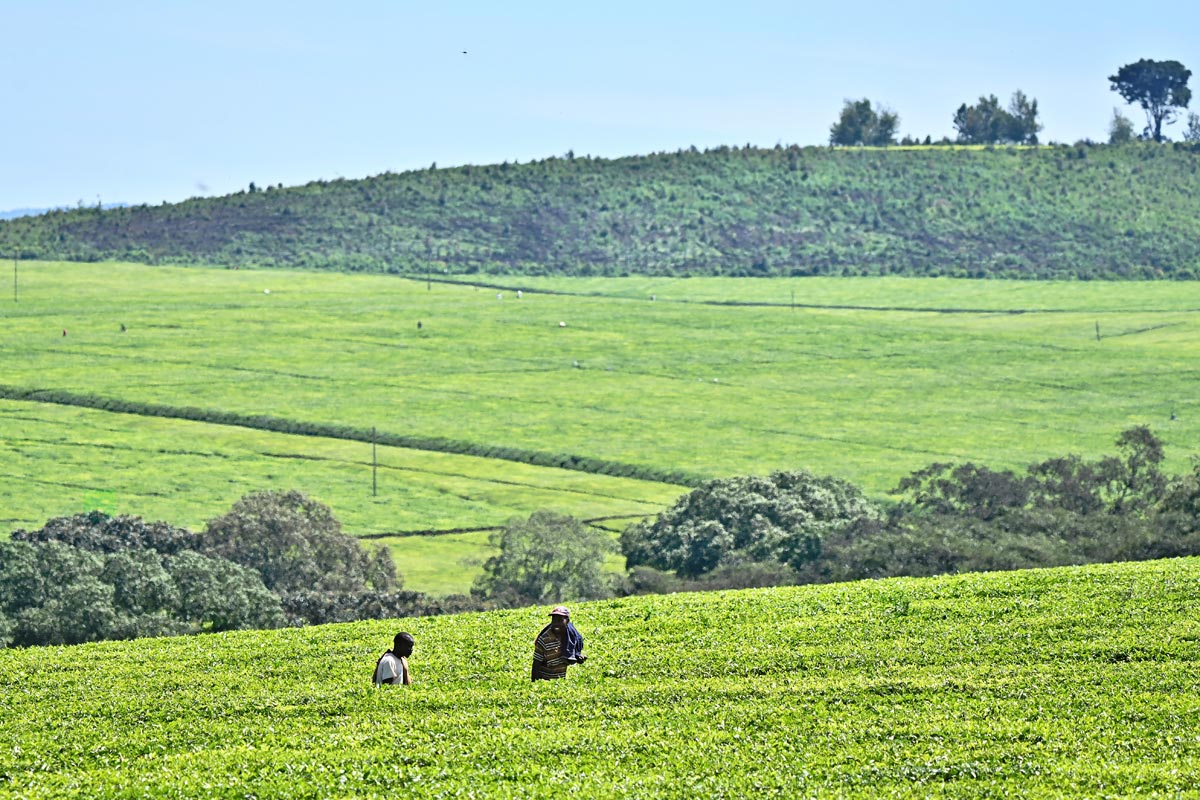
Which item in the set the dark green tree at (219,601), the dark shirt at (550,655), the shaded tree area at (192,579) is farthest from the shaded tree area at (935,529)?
the dark shirt at (550,655)

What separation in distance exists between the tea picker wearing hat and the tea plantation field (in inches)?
22.2

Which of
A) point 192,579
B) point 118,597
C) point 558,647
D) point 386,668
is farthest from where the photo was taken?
point 192,579

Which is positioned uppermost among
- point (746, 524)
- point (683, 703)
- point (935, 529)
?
point (683, 703)

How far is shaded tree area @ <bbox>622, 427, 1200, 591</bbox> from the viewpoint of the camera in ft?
236

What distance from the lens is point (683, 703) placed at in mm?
31906

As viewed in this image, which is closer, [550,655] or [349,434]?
[550,655]

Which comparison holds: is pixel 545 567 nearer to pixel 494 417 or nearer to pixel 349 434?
pixel 349 434

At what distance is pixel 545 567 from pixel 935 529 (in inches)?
787

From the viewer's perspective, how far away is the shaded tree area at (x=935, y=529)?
71938 mm

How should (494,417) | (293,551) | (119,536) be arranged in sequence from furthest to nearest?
1. (494,417)
2. (293,551)
3. (119,536)

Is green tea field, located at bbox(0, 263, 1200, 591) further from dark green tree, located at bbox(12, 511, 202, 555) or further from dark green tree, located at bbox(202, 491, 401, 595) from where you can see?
dark green tree, located at bbox(12, 511, 202, 555)

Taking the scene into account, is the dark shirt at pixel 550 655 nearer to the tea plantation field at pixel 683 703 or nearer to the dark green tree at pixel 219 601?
the tea plantation field at pixel 683 703

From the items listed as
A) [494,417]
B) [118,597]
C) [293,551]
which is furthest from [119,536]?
[494,417]

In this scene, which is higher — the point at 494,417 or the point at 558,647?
the point at 558,647
